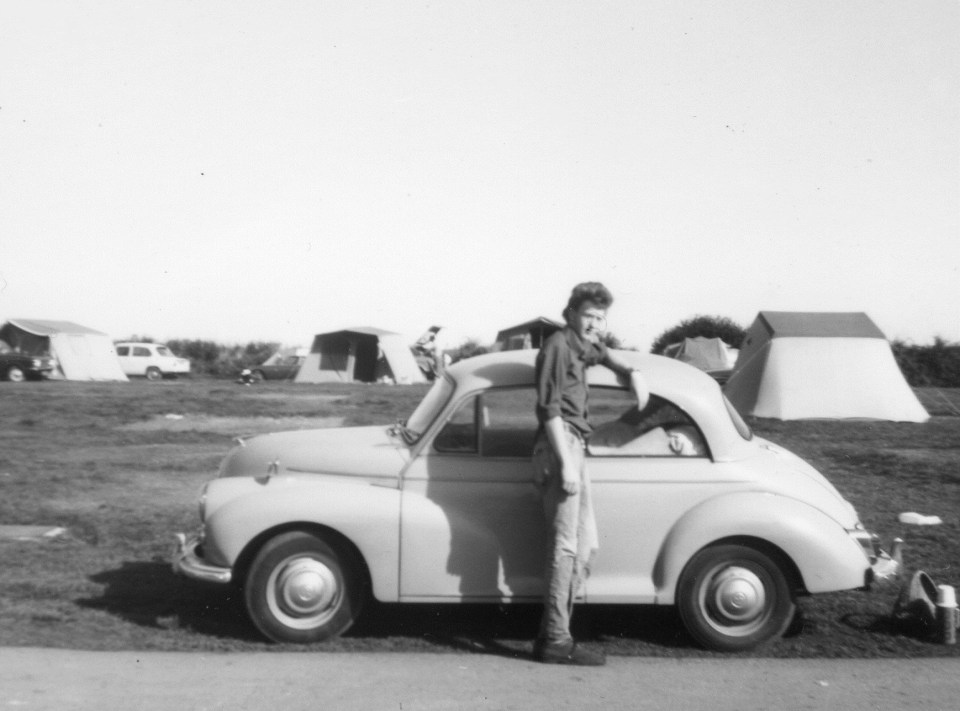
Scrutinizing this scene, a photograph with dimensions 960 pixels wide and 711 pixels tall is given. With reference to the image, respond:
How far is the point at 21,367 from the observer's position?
116 ft

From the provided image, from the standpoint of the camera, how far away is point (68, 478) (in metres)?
10.8

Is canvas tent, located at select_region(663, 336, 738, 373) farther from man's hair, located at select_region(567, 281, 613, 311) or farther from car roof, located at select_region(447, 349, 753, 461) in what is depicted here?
man's hair, located at select_region(567, 281, 613, 311)

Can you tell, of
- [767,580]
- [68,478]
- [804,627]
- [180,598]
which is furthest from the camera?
[68,478]

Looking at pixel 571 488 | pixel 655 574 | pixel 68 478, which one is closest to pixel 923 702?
pixel 655 574

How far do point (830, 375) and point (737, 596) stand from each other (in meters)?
14.3

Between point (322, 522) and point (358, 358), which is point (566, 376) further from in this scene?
point (358, 358)

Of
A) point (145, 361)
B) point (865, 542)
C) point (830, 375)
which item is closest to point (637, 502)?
point (865, 542)

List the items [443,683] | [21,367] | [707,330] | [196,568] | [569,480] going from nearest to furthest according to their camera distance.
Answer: [443,683]
[569,480]
[196,568]
[21,367]
[707,330]

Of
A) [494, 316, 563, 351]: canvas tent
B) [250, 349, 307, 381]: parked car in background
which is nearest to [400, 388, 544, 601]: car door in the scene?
[494, 316, 563, 351]: canvas tent

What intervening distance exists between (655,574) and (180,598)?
2.93 m

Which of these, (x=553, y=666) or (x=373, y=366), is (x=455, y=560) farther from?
(x=373, y=366)

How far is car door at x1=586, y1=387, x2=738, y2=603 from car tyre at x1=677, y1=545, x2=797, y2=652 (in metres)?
0.21

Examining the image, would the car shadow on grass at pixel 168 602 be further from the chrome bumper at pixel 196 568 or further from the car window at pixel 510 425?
the car window at pixel 510 425

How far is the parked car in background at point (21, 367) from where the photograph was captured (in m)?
35.4
